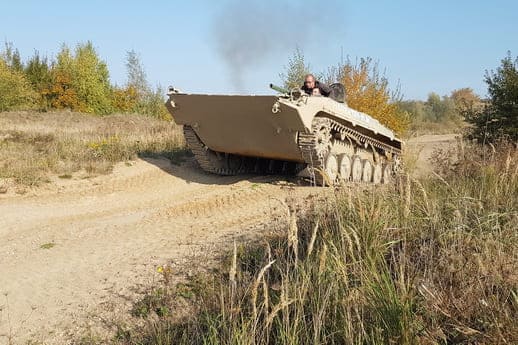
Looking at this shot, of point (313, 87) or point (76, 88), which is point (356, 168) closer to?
→ point (313, 87)

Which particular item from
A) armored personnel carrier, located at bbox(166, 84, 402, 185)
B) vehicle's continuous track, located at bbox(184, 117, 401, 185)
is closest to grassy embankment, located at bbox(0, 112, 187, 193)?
vehicle's continuous track, located at bbox(184, 117, 401, 185)

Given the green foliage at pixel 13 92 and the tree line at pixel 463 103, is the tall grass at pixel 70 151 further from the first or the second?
the green foliage at pixel 13 92

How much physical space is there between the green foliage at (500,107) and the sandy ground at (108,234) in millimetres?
5499

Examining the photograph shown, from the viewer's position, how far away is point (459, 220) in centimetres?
369

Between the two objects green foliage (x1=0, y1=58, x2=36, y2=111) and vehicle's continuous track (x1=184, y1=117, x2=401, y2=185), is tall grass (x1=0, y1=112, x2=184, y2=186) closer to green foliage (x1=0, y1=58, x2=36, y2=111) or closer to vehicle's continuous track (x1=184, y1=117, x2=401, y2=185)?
vehicle's continuous track (x1=184, y1=117, x2=401, y2=185)

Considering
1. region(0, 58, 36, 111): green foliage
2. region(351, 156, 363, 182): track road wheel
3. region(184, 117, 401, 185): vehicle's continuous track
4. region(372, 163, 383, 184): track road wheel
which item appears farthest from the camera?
region(0, 58, 36, 111): green foliage

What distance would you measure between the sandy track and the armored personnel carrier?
0.61 m

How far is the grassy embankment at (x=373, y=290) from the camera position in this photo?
277 cm

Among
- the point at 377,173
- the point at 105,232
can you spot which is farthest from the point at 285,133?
the point at 105,232

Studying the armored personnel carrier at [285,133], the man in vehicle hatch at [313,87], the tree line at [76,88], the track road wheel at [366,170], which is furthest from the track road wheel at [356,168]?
the tree line at [76,88]

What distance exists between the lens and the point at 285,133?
29.0 ft

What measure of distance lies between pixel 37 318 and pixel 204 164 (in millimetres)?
6816

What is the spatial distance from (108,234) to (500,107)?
10181mm

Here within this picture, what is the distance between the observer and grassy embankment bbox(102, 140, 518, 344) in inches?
109
